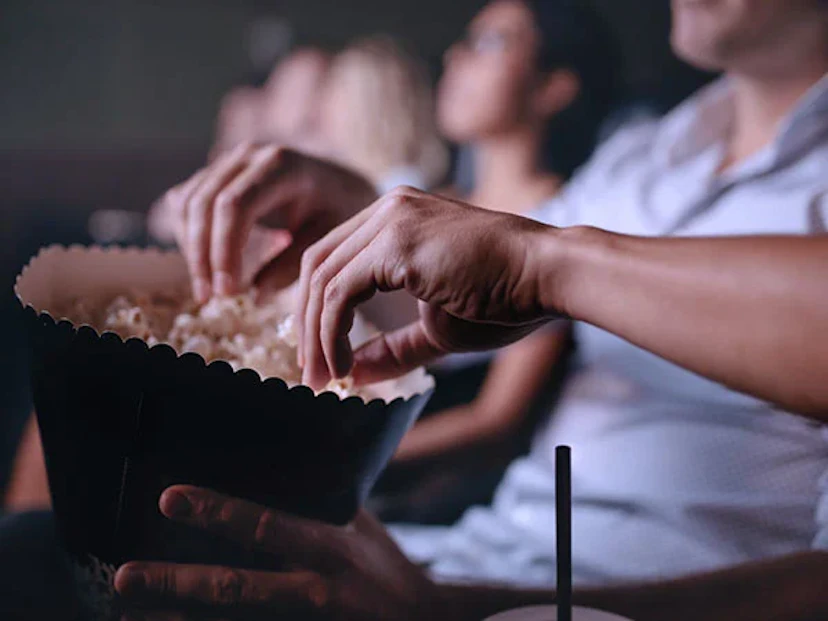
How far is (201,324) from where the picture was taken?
0.81 metres

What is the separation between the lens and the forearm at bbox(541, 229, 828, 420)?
21.6 inches

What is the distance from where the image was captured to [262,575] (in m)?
0.69

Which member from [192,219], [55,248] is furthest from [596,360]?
[55,248]

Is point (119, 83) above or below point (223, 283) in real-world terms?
above

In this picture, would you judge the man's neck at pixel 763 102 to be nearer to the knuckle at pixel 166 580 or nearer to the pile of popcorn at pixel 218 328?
the pile of popcorn at pixel 218 328

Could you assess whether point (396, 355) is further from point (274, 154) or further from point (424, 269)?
point (274, 154)

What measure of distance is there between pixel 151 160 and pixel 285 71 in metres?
0.42

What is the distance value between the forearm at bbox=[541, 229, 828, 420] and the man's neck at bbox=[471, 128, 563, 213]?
93cm

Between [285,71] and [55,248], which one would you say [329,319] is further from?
[285,71]

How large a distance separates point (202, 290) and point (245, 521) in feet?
1.04

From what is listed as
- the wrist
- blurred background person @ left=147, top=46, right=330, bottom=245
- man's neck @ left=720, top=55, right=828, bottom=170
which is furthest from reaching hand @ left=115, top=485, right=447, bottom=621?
blurred background person @ left=147, top=46, right=330, bottom=245

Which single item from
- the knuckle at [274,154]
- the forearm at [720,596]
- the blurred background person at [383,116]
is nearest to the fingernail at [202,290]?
the knuckle at [274,154]

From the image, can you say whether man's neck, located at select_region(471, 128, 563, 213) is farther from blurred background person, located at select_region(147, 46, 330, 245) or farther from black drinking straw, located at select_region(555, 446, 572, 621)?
black drinking straw, located at select_region(555, 446, 572, 621)

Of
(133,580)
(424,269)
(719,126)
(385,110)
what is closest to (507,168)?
(719,126)
